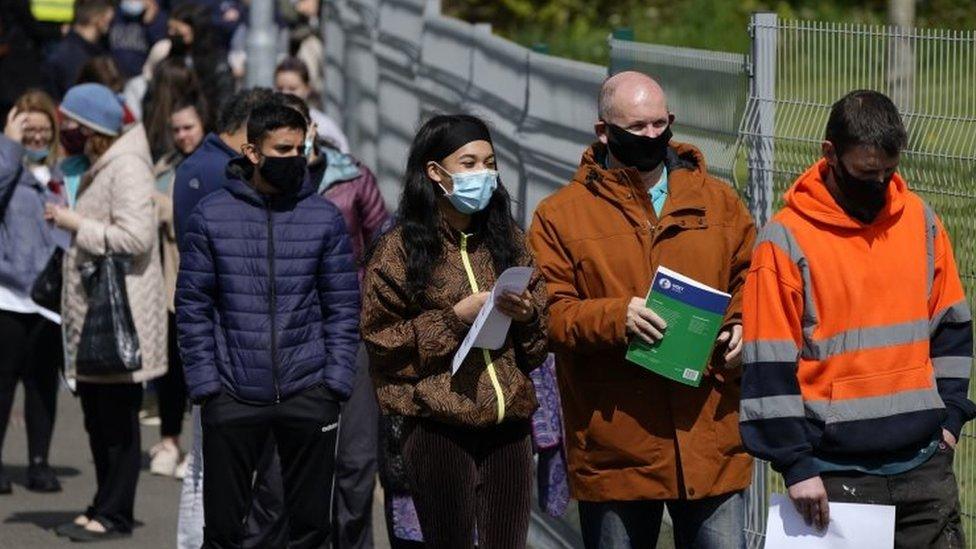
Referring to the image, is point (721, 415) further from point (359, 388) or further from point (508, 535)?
point (359, 388)

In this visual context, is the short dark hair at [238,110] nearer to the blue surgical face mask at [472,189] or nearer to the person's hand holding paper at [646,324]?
the blue surgical face mask at [472,189]

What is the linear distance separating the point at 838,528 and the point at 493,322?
47.8 inches

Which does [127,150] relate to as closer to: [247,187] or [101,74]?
[101,74]

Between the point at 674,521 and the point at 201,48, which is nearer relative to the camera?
the point at 674,521

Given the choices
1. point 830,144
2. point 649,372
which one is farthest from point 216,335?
point 830,144

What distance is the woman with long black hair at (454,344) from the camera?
231 inches

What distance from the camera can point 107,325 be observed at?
8.91 m

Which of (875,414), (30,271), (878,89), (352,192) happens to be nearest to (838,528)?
(875,414)

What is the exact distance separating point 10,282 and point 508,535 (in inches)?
175

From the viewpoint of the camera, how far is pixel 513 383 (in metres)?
5.90

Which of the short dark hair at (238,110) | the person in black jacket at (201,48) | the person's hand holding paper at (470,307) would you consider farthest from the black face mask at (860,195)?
the person in black jacket at (201,48)

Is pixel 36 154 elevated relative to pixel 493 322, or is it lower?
lower

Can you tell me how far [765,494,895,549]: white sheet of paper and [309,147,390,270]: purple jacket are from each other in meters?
3.25

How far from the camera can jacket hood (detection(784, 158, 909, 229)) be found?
16.4 feet
